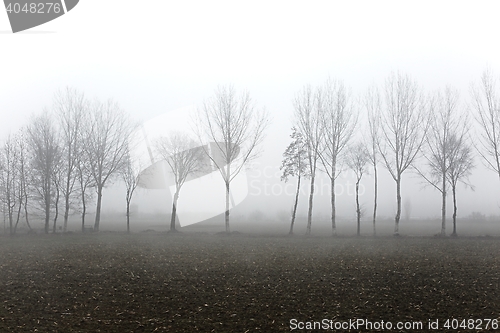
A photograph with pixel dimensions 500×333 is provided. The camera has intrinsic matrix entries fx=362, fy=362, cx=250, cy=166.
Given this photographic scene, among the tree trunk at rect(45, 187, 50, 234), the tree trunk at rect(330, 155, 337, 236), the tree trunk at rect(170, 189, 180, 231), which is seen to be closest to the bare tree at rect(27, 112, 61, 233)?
the tree trunk at rect(45, 187, 50, 234)

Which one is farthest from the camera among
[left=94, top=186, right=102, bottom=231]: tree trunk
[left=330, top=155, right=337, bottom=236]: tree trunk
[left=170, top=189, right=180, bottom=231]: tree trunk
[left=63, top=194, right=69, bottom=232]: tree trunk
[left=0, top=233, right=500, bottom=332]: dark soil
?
[left=170, top=189, right=180, bottom=231]: tree trunk

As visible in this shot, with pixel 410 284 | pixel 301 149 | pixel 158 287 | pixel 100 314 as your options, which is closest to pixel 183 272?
pixel 158 287

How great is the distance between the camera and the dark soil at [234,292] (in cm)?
867

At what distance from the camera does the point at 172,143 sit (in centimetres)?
4541

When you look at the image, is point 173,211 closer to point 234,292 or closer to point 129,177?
point 129,177

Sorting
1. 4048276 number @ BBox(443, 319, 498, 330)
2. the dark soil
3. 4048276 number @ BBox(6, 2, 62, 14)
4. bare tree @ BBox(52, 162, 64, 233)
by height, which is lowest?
the dark soil

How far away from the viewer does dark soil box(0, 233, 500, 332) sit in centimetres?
867

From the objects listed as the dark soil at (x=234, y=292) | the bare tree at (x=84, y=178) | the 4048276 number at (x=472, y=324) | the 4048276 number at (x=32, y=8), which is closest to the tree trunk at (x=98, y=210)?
the bare tree at (x=84, y=178)

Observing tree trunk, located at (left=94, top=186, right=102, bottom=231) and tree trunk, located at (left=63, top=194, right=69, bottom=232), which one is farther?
tree trunk, located at (left=94, top=186, right=102, bottom=231)

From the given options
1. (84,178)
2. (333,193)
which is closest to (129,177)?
(84,178)

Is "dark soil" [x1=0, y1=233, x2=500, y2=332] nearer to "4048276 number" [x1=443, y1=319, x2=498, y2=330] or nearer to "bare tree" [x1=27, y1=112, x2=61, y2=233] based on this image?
"4048276 number" [x1=443, y1=319, x2=498, y2=330]

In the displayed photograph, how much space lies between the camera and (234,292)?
11.0 metres

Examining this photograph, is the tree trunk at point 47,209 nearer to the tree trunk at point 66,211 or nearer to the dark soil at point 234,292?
the tree trunk at point 66,211

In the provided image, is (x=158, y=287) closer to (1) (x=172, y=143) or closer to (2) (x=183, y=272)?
(2) (x=183, y=272)
